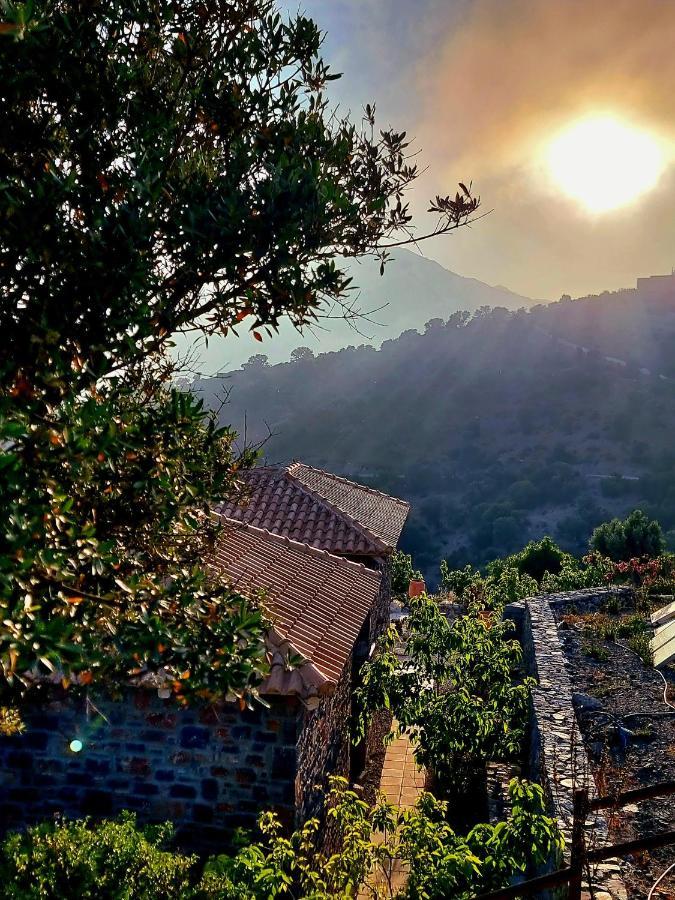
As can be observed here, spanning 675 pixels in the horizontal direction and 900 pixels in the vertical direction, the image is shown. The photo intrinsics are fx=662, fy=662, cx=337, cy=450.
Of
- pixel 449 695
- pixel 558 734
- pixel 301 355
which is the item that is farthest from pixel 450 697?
pixel 301 355

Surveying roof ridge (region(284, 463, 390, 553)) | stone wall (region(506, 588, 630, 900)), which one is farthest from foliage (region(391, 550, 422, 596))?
stone wall (region(506, 588, 630, 900))

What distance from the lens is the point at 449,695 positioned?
8.98 meters

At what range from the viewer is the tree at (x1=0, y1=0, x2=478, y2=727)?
9.84 ft

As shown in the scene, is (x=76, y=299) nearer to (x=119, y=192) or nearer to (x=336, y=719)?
(x=119, y=192)

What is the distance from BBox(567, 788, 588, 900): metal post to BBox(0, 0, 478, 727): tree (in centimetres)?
183

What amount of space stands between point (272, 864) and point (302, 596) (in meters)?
4.66

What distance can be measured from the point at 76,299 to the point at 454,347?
99.1m

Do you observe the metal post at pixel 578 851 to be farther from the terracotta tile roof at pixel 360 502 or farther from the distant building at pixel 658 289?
the distant building at pixel 658 289

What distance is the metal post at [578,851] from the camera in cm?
318

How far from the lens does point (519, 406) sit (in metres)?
81.6

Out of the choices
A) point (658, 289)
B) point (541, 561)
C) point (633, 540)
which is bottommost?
point (541, 561)

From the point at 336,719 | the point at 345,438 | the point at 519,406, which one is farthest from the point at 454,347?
the point at 336,719

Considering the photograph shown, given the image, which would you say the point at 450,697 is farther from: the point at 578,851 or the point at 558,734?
the point at 578,851

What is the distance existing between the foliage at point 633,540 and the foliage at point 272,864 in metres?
22.4
